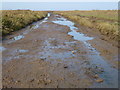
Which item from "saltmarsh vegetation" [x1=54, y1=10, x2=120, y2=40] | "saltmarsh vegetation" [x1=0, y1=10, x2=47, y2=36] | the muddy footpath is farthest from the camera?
"saltmarsh vegetation" [x1=0, y1=10, x2=47, y2=36]

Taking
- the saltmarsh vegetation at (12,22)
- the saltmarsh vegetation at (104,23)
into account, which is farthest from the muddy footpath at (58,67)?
the saltmarsh vegetation at (12,22)

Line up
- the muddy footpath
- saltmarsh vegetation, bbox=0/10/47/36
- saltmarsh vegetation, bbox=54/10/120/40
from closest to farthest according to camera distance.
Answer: the muddy footpath, saltmarsh vegetation, bbox=54/10/120/40, saltmarsh vegetation, bbox=0/10/47/36

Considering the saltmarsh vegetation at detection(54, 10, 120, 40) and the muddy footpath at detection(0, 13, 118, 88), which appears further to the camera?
the saltmarsh vegetation at detection(54, 10, 120, 40)

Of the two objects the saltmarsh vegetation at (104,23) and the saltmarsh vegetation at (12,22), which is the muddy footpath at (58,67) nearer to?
the saltmarsh vegetation at (104,23)

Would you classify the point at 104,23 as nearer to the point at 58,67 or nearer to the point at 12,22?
the point at 12,22

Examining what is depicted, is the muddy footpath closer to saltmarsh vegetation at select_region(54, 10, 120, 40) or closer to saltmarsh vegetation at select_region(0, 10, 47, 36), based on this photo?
saltmarsh vegetation at select_region(54, 10, 120, 40)

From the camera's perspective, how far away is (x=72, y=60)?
6.77 meters

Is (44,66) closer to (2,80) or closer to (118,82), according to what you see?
(2,80)

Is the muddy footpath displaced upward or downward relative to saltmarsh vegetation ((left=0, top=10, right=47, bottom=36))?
downward

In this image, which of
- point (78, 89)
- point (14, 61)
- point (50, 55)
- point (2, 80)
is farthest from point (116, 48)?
A: point (2, 80)

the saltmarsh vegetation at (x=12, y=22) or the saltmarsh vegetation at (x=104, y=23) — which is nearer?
the saltmarsh vegetation at (x=104, y=23)

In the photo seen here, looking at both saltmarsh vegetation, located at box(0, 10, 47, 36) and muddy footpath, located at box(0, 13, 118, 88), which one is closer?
muddy footpath, located at box(0, 13, 118, 88)

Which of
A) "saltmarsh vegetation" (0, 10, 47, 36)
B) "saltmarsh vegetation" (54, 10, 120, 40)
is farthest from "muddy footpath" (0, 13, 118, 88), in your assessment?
"saltmarsh vegetation" (0, 10, 47, 36)

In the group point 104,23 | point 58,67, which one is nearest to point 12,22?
point 104,23
